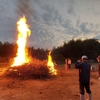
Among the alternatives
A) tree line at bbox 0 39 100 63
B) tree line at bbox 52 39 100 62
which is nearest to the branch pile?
tree line at bbox 0 39 100 63

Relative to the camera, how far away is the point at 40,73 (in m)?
16.9

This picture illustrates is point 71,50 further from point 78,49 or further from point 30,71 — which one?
point 30,71

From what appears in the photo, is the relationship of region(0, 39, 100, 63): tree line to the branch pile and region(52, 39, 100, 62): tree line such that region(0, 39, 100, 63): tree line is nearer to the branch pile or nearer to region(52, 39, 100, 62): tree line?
region(52, 39, 100, 62): tree line

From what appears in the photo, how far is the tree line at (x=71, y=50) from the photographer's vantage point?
48.8 m

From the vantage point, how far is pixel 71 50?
188ft

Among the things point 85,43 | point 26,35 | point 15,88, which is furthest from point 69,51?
point 15,88

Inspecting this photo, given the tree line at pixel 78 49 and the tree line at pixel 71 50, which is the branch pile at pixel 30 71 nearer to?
the tree line at pixel 71 50

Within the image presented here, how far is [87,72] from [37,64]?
9048mm

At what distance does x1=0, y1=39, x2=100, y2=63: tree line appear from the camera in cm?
4878

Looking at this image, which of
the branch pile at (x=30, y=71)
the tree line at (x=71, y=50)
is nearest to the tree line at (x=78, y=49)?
the tree line at (x=71, y=50)

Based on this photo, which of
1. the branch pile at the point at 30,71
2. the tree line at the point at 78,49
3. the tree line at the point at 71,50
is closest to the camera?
the branch pile at the point at 30,71

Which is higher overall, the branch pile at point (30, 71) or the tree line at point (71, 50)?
the tree line at point (71, 50)

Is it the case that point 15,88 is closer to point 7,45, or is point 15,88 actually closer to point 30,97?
point 30,97

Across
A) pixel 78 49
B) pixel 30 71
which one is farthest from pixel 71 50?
pixel 30 71
